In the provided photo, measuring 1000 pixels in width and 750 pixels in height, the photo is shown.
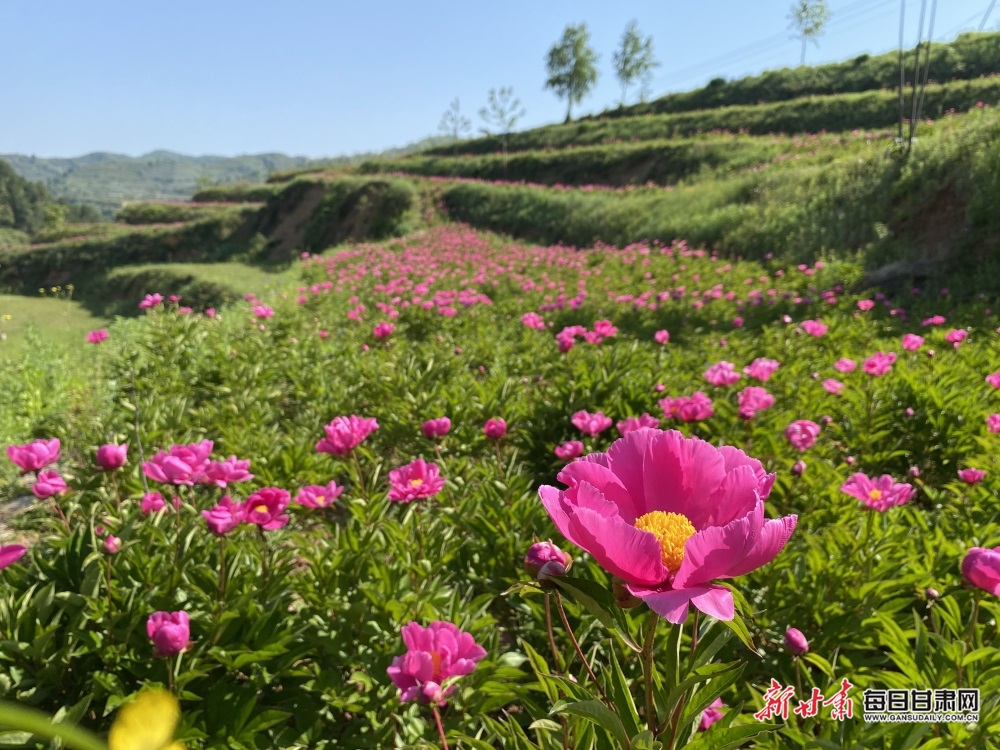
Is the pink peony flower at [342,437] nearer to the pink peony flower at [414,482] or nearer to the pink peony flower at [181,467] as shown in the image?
the pink peony flower at [414,482]

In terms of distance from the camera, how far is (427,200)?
2139 centimetres

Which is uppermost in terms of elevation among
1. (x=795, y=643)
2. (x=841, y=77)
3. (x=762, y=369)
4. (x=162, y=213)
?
(x=841, y=77)

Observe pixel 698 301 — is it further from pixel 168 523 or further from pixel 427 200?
pixel 427 200

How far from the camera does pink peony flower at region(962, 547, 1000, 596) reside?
1.16 metres

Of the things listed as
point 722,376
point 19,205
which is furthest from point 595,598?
point 19,205

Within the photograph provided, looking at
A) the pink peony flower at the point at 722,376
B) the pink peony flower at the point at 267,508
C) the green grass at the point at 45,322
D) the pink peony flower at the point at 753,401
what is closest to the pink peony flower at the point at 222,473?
the pink peony flower at the point at 267,508

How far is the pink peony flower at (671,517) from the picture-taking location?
0.72 metres

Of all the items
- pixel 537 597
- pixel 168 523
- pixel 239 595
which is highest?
pixel 168 523

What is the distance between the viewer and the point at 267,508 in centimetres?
163

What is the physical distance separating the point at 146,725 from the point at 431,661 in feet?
3.46

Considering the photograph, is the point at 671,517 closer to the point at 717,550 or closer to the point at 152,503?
the point at 717,550

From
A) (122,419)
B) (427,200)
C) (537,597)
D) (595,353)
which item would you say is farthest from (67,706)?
(427,200)

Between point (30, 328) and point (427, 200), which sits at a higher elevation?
point (427, 200)

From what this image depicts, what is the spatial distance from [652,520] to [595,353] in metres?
3.14
